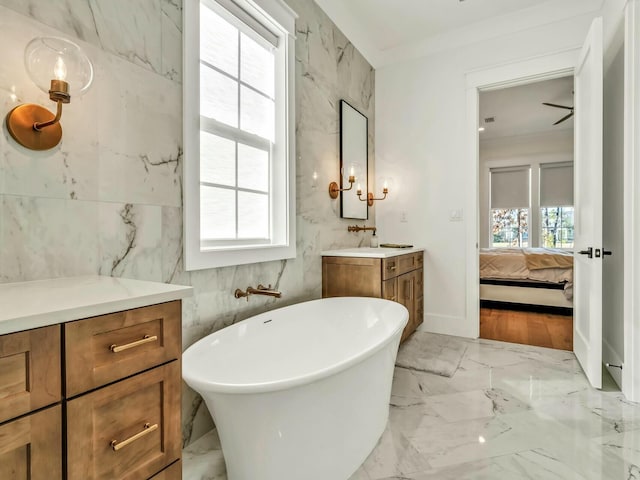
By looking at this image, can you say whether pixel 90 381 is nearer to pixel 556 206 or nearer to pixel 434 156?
pixel 434 156

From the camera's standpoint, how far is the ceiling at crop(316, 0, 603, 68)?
2828 millimetres

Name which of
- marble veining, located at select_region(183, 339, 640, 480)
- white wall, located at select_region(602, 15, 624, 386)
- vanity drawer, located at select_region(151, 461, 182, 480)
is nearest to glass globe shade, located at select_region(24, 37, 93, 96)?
vanity drawer, located at select_region(151, 461, 182, 480)

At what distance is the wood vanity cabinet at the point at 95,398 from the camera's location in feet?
2.03

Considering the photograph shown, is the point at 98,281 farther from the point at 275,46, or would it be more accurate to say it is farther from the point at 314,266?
the point at 275,46

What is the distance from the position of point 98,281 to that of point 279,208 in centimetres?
133

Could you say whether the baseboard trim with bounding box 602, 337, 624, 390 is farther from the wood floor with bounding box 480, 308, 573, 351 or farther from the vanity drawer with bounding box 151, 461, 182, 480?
the vanity drawer with bounding box 151, 461, 182, 480

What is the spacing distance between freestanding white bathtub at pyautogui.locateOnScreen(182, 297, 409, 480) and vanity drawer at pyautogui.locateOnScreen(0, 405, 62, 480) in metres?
0.44

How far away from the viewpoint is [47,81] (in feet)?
3.29

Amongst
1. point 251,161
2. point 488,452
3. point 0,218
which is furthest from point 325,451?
point 251,161

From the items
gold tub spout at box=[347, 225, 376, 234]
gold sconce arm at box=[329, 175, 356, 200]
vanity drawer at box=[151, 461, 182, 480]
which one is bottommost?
vanity drawer at box=[151, 461, 182, 480]

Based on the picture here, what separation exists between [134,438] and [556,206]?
7.52 metres

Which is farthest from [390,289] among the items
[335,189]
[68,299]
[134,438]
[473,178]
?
[68,299]

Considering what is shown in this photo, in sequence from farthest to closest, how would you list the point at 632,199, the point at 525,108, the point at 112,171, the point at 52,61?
the point at 525,108
the point at 632,199
the point at 112,171
the point at 52,61

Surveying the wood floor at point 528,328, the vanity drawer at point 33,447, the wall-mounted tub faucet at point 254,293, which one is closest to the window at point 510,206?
the wood floor at point 528,328
